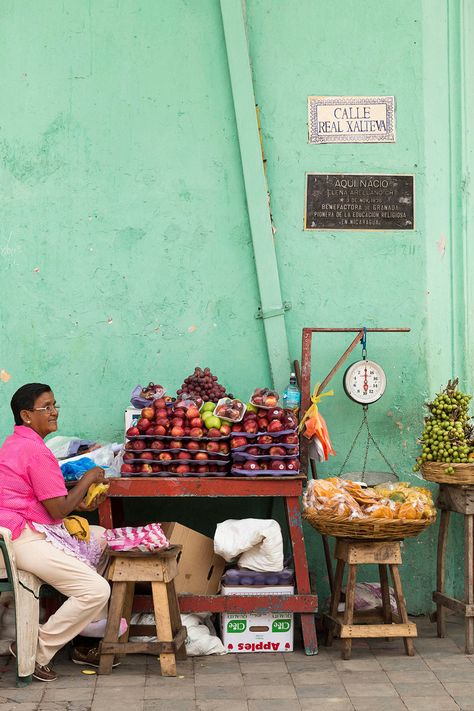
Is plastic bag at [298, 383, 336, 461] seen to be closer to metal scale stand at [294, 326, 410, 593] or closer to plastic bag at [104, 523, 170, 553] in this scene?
metal scale stand at [294, 326, 410, 593]

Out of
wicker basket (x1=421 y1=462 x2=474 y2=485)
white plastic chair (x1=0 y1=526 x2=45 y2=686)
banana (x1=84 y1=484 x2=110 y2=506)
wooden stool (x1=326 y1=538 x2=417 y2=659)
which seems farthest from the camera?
wicker basket (x1=421 y1=462 x2=474 y2=485)

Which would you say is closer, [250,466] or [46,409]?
[46,409]

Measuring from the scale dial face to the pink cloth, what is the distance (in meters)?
1.91

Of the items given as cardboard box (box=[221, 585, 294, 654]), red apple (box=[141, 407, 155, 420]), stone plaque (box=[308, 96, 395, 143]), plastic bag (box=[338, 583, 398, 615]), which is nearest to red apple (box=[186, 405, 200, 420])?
red apple (box=[141, 407, 155, 420])

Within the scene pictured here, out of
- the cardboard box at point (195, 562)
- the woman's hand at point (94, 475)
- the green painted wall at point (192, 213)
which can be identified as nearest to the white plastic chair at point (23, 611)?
the woman's hand at point (94, 475)

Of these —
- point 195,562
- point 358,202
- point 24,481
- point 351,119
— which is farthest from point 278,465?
point 351,119

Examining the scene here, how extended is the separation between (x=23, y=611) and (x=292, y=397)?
2.04 meters

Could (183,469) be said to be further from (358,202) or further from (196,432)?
(358,202)

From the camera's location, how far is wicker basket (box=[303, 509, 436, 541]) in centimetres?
514

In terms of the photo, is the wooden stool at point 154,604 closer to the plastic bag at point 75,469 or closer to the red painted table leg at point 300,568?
the plastic bag at point 75,469

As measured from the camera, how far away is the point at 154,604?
4.91m

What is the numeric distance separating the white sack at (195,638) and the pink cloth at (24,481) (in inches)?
37.0

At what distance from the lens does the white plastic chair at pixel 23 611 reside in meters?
4.69

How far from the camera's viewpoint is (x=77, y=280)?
6.05m
